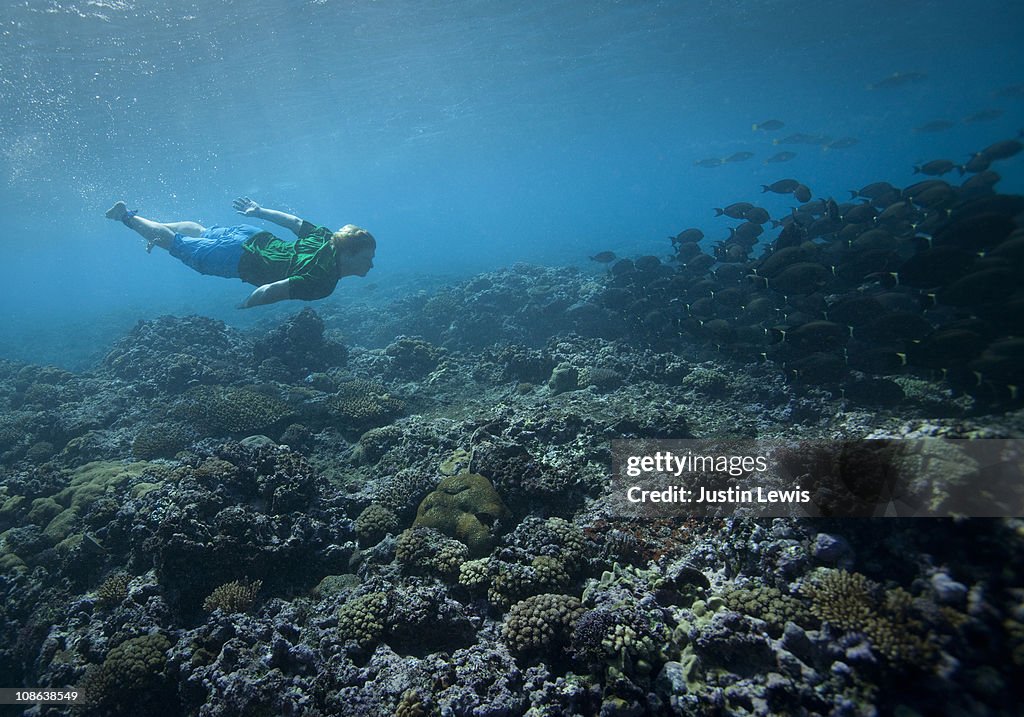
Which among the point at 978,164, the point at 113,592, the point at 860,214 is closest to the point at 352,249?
the point at 113,592

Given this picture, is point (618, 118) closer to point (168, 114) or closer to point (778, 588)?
point (168, 114)

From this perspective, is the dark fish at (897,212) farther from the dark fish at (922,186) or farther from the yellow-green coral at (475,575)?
the yellow-green coral at (475,575)

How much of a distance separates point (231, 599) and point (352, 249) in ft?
21.8

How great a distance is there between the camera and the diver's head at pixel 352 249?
31.2 ft

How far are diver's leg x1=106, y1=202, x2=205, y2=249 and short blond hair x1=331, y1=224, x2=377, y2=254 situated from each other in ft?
14.5

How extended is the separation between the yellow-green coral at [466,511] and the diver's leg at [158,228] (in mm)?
9697

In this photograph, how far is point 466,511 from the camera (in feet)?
20.4

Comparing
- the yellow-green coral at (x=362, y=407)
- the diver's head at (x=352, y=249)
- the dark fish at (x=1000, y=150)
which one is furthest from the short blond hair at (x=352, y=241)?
the dark fish at (x=1000, y=150)

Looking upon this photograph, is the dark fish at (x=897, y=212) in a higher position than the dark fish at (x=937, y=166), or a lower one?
lower

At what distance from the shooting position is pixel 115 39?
59.4ft

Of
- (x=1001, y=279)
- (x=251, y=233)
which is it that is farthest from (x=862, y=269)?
(x=251, y=233)

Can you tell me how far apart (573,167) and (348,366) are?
307ft

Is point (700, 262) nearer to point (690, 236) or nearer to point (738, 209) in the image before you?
point (690, 236)

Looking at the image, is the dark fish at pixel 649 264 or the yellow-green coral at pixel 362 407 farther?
the dark fish at pixel 649 264
